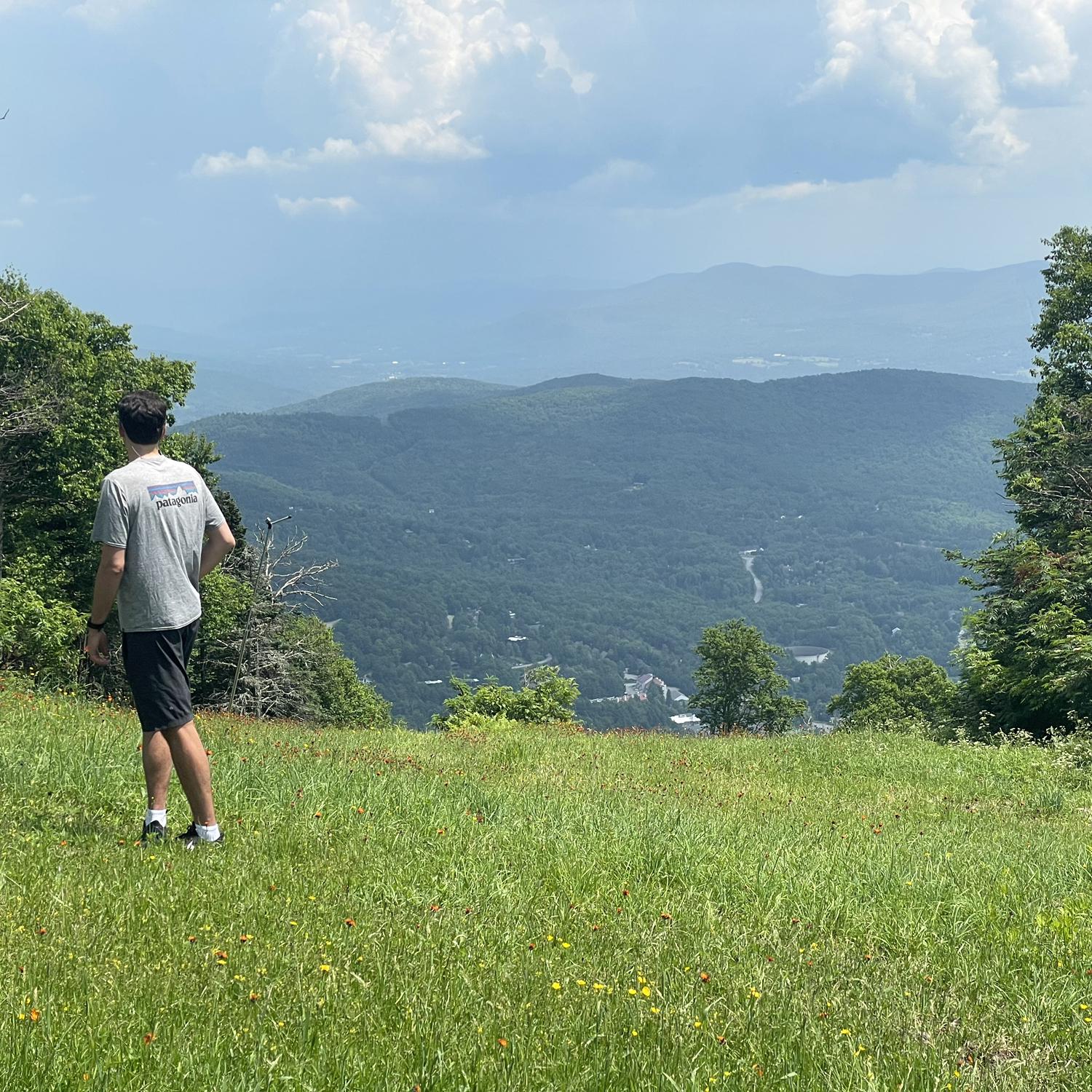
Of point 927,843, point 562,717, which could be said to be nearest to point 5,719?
point 927,843

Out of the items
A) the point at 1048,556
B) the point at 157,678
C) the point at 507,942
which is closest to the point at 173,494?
the point at 157,678

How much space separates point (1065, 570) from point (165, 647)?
2303 cm

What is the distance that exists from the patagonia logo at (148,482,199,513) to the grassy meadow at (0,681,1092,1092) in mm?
1828

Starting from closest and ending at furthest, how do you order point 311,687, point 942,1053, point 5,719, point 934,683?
point 942,1053 < point 5,719 < point 311,687 < point 934,683

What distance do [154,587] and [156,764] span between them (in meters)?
0.97

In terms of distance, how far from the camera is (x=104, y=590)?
507cm

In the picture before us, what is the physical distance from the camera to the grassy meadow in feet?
10.3

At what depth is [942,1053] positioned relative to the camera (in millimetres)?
3482

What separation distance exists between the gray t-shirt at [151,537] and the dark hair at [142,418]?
5.0 inches

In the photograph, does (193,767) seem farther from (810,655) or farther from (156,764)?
(810,655)

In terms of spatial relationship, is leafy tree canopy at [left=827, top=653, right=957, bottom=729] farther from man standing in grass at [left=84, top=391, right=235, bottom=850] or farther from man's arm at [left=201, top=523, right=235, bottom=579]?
man standing in grass at [left=84, top=391, right=235, bottom=850]

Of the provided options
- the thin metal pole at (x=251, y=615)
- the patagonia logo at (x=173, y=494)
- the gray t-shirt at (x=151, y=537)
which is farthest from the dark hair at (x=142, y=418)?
the thin metal pole at (x=251, y=615)

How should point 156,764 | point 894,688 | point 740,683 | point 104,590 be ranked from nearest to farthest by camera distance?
point 104,590 < point 156,764 < point 894,688 < point 740,683

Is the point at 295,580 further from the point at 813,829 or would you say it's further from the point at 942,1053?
the point at 942,1053
